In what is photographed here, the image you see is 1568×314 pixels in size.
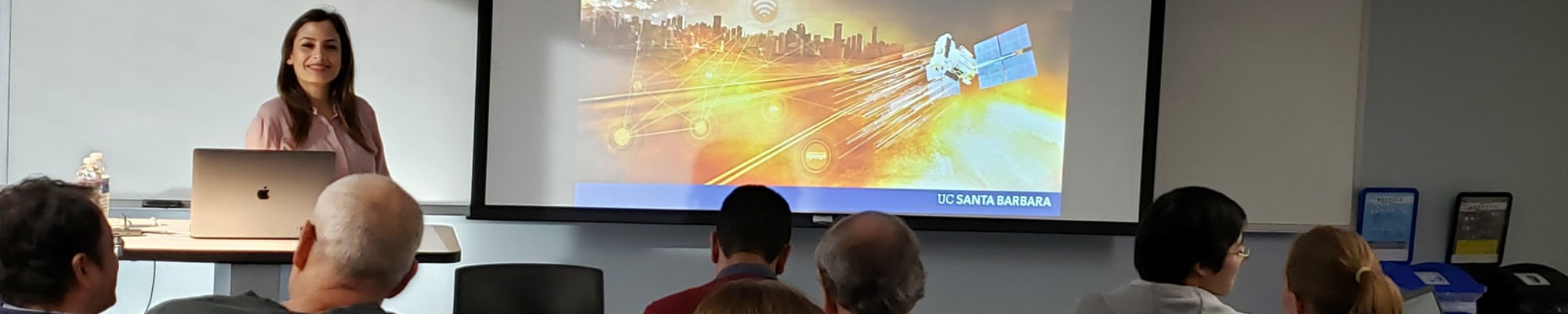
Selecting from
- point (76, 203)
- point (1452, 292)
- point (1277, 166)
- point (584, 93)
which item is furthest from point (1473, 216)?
point (76, 203)

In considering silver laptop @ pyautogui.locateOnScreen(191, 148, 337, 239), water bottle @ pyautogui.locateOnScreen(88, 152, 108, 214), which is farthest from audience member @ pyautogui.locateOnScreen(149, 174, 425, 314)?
water bottle @ pyautogui.locateOnScreen(88, 152, 108, 214)

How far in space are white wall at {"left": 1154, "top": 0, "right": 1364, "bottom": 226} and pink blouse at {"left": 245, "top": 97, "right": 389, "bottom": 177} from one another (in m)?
2.70

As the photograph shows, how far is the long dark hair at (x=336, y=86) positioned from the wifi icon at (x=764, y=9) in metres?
1.36

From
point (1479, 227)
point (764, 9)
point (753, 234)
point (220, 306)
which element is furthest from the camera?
point (1479, 227)

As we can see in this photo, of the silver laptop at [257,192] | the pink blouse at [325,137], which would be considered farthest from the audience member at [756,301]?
the pink blouse at [325,137]

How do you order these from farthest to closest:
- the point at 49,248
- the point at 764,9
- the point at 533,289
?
the point at 764,9 → the point at 533,289 → the point at 49,248

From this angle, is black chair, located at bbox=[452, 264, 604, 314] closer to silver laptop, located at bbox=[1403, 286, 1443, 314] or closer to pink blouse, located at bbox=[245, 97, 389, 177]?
pink blouse, located at bbox=[245, 97, 389, 177]

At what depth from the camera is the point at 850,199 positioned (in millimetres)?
4445

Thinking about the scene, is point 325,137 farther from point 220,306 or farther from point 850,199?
point 220,306

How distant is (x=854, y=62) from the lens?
442 centimetres

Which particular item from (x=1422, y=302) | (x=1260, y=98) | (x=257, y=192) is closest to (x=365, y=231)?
(x=257, y=192)

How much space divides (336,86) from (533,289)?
0.83 metres

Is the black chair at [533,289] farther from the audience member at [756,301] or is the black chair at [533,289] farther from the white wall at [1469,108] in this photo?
the white wall at [1469,108]

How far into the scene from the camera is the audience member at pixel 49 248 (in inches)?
77.9
